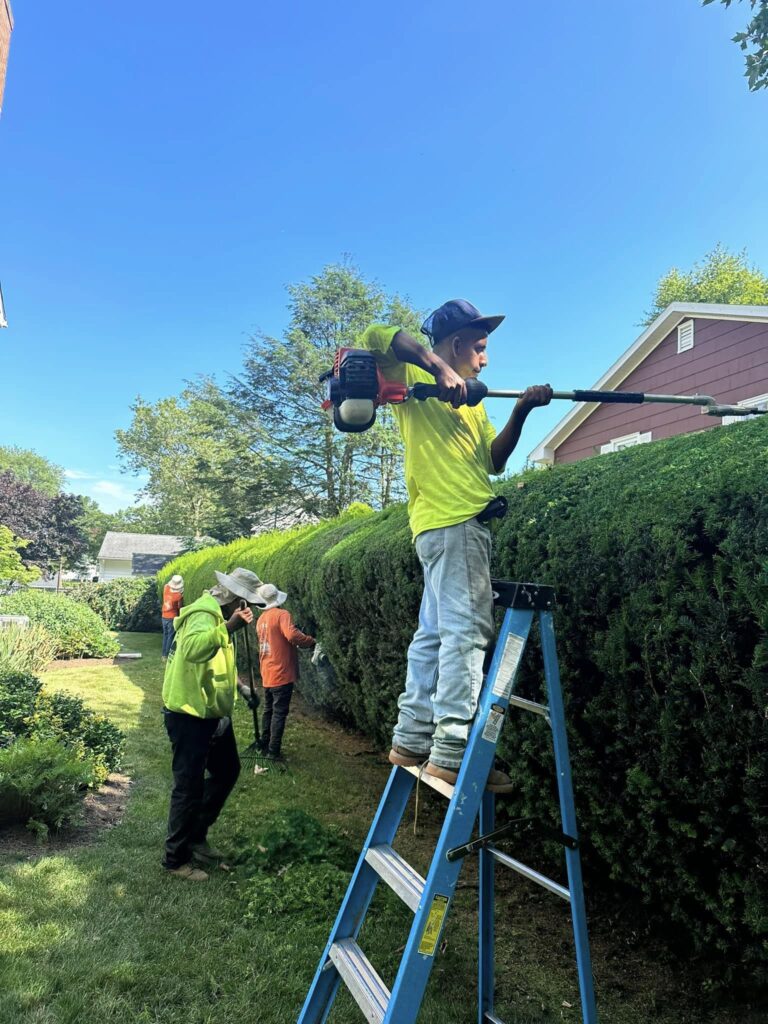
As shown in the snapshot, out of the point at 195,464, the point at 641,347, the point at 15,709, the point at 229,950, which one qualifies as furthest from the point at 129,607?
the point at 229,950

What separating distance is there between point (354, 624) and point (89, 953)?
12.4 feet

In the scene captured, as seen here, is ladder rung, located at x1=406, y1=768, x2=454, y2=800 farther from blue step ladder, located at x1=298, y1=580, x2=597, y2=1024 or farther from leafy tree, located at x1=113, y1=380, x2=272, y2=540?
leafy tree, located at x1=113, y1=380, x2=272, y2=540

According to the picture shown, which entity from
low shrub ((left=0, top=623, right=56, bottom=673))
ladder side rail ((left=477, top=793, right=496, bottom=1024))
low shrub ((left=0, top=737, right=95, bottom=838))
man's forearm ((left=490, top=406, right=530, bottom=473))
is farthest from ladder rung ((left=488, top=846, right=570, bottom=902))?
low shrub ((left=0, top=623, right=56, bottom=673))

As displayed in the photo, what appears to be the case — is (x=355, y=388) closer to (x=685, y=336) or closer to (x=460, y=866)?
(x=460, y=866)

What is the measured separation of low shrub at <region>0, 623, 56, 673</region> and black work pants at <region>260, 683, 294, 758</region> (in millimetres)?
4577

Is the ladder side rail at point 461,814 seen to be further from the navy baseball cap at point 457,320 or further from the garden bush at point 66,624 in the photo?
the garden bush at point 66,624

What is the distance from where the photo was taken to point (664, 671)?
2.67m

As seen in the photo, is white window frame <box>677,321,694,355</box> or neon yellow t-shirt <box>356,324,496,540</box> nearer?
neon yellow t-shirt <box>356,324,496,540</box>

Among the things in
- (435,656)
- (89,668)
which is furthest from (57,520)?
(435,656)

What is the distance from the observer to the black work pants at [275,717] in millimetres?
7059

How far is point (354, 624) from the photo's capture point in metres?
6.61

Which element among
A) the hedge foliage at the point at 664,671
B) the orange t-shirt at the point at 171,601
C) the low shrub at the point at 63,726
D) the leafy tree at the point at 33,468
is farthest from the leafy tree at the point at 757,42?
the leafy tree at the point at 33,468

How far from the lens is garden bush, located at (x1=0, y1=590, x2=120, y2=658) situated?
14.7m

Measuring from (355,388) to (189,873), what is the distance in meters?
3.59
